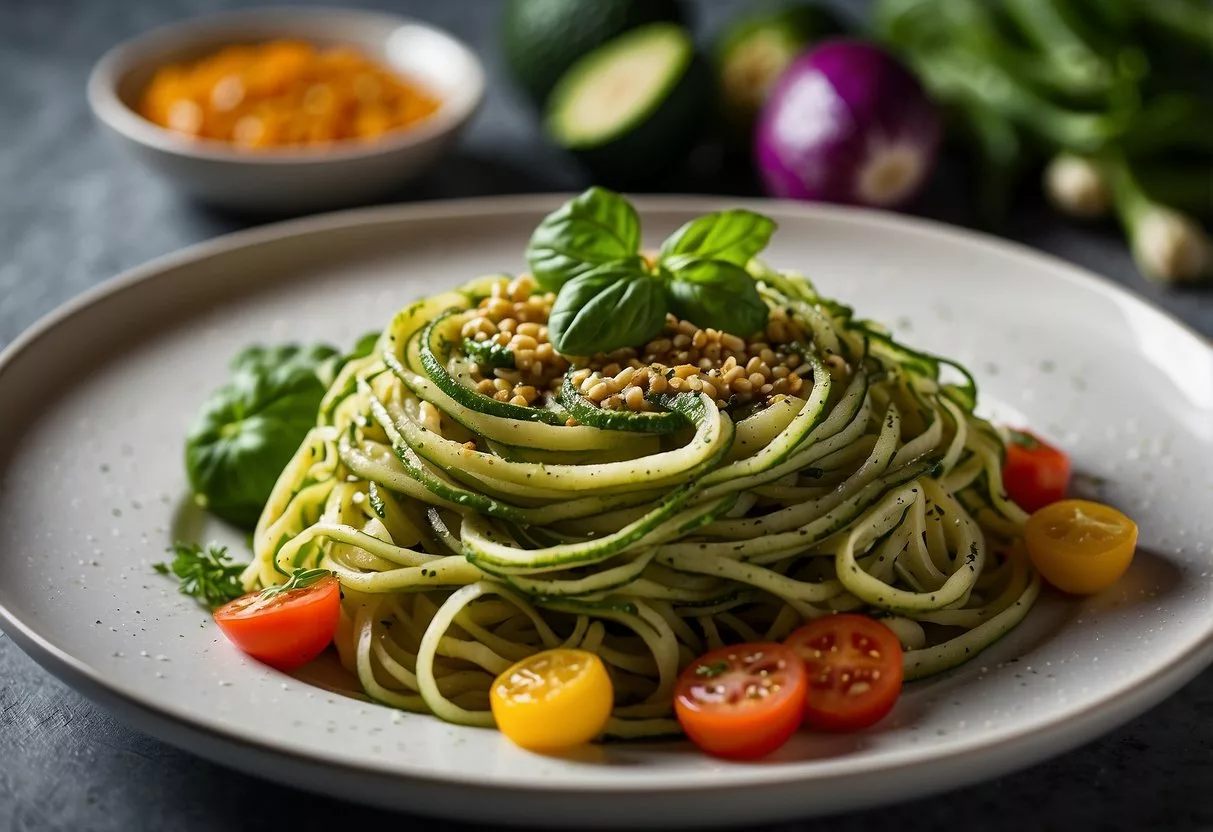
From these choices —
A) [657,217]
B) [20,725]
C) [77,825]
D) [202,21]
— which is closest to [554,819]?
[77,825]

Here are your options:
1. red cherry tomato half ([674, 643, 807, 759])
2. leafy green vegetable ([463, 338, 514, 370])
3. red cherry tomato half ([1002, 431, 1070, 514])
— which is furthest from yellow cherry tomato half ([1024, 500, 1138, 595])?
leafy green vegetable ([463, 338, 514, 370])

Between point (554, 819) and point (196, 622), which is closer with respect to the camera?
point (554, 819)

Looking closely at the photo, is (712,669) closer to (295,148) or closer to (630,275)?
(630,275)

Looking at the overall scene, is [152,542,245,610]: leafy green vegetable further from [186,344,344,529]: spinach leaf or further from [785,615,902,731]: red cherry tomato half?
[785,615,902,731]: red cherry tomato half

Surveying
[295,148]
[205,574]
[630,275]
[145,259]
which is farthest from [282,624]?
[295,148]

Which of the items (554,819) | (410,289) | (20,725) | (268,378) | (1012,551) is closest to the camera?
(554,819)

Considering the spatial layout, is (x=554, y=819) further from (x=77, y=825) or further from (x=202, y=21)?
(x=202, y=21)

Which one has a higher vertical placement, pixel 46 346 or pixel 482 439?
pixel 482 439

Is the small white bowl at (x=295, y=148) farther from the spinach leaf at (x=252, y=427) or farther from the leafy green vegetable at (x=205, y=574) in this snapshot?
the leafy green vegetable at (x=205, y=574)
